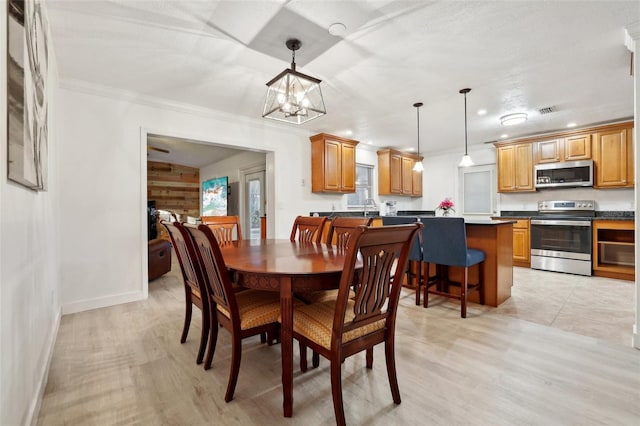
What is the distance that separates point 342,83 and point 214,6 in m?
1.46

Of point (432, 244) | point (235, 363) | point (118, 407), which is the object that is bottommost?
point (118, 407)

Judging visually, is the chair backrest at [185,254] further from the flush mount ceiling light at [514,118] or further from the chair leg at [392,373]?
the flush mount ceiling light at [514,118]

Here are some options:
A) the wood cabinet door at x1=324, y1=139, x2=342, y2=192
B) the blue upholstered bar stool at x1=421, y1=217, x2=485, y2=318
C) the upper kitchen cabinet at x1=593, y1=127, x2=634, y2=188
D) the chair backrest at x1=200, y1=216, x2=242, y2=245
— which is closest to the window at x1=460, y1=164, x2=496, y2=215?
the upper kitchen cabinet at x1=593, y1=127, x2=634, y2=188

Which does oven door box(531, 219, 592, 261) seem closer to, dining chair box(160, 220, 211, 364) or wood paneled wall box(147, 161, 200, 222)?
dining chair box(160, 220, 211, 364)

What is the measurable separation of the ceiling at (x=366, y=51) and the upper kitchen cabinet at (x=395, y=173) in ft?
7.13

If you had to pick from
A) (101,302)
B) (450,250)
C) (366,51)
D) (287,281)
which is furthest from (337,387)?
(101,302)

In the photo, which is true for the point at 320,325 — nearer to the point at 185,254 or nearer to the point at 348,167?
the point at 185,254

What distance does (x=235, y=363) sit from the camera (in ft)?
4.99

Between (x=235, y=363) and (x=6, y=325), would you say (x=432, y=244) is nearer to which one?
(x=235, y=363)

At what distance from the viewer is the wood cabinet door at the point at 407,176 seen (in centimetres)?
629

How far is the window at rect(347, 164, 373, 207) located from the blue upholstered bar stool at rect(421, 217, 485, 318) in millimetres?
2967

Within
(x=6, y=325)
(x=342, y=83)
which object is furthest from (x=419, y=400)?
(x=342, y=83)

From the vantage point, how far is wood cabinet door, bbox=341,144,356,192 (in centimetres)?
503

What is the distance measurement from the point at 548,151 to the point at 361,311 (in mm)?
5230
